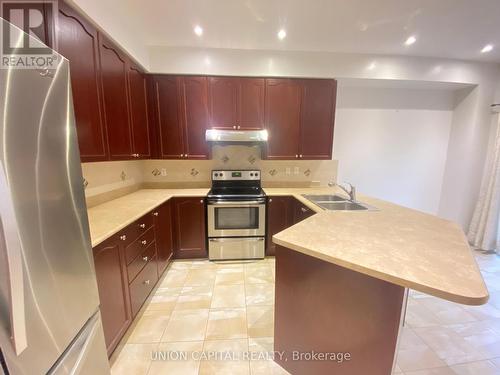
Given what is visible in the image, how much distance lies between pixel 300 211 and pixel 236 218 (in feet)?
2.70

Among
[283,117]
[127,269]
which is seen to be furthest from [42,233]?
[283,117]

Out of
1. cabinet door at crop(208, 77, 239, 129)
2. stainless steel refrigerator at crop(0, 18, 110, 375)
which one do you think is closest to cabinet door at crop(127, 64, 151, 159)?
cabinet door at crop(208, 77, 239, 129)

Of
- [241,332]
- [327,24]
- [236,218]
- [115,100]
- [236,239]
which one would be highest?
[327,24]

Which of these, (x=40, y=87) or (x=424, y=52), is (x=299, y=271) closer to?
(x=40, y=87)

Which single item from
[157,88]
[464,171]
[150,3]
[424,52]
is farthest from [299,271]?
[464,171]

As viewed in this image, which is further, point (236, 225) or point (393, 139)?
point (393, 139)

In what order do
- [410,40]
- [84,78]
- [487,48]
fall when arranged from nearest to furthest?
[84,78] < [410,40] < [487,48]

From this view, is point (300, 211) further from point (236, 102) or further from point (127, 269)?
point (127, 269)

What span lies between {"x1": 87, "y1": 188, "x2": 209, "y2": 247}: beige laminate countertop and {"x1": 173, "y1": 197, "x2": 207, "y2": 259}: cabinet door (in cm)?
12

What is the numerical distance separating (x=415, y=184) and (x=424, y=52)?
6.45 feet

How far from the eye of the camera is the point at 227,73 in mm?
2770

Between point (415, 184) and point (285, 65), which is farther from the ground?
point (285, 65)

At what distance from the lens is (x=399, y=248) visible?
3.89 ft

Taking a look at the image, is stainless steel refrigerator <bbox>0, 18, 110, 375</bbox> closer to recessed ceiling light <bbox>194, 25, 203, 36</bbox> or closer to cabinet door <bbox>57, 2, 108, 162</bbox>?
cabinet door <bbox>57, 2, 108, 162</bbox>
